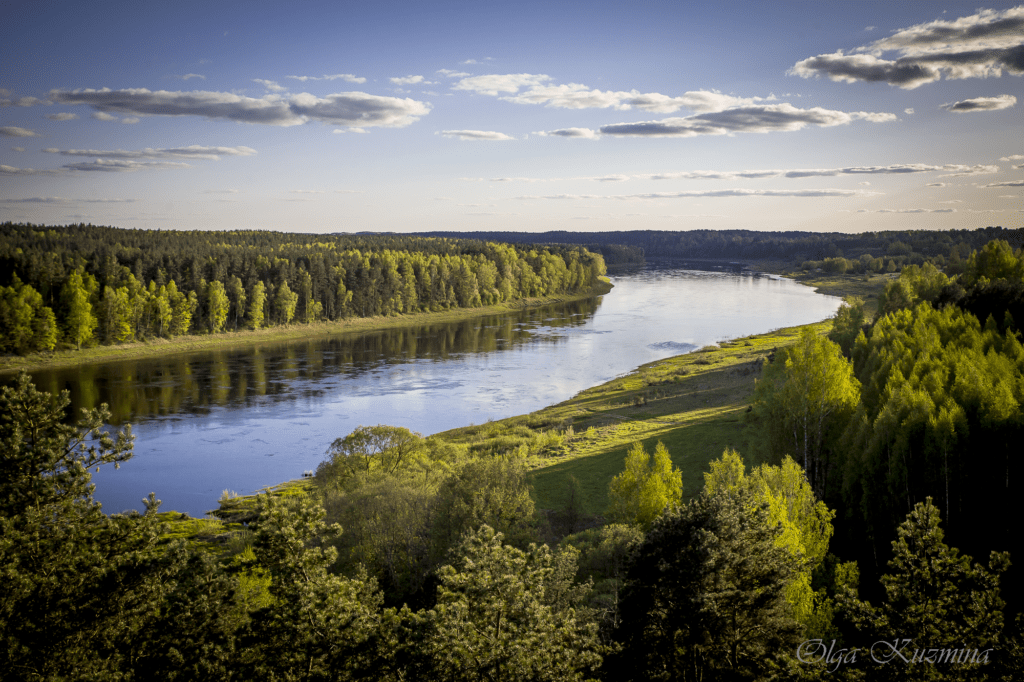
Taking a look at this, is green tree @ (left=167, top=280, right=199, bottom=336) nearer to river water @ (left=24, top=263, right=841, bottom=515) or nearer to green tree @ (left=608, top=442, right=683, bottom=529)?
river water @ (left=24, top=263, right=841, bottom=515)

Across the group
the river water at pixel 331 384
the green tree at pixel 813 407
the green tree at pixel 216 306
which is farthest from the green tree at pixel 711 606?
the green tree at pixel 216 306

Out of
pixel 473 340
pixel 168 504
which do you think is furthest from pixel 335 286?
pixel 168 504

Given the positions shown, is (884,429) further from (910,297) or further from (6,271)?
(6,271)

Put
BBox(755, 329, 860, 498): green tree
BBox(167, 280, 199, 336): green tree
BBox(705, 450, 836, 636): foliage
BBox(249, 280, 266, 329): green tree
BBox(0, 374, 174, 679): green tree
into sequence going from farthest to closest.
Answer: BBox(249, 280, 266, 329): green tree
BBox(167, 280, 199, 336): green tree
BBox(755, 329, 860, 498): green tree
BBox(705, 450, 836, 636): foliage
BBox(0, 374, 174, 679): green tree

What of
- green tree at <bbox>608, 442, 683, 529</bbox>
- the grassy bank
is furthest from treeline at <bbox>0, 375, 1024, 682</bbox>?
the grassy bank

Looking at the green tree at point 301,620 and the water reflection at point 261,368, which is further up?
the green tree at point 301,620

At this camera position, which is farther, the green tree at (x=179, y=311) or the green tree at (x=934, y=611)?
the green tree at (x=179, y=311)

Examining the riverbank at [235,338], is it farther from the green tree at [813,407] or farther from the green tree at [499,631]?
the green tree at [499,631]
